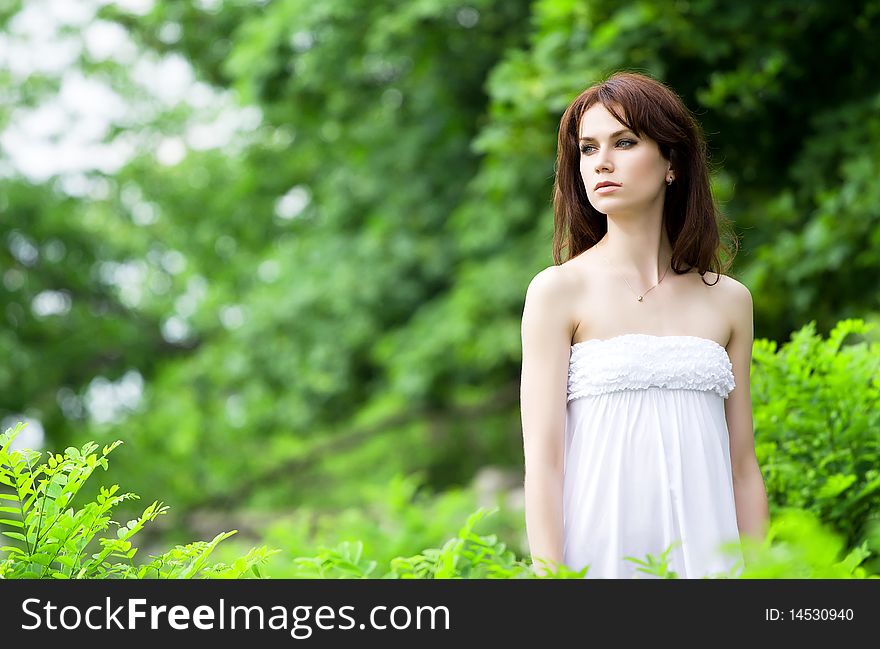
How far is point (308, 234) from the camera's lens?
1325 centimetres

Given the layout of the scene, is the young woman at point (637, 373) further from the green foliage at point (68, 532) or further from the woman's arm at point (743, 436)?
the green foliage at point (68, 532)

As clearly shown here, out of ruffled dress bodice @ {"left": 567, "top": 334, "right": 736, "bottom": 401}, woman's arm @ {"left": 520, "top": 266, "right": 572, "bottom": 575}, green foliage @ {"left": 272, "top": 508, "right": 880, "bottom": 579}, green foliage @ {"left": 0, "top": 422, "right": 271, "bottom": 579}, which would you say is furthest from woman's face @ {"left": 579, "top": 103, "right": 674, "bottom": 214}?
green foliage @ {"left": 0, "top": 422, "right": 271, "bottom": 579}

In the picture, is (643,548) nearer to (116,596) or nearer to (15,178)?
(116,596)

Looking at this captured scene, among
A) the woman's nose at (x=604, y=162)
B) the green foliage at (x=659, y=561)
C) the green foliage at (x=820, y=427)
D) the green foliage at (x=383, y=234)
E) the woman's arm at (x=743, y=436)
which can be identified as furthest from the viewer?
the green foliage at (x=383, y=234)

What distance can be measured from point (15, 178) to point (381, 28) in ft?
24.7

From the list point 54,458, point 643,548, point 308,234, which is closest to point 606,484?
point 643,548

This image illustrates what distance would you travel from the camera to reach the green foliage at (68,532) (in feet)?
7.44

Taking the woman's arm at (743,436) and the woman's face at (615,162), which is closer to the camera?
the woman's face at (615,162)

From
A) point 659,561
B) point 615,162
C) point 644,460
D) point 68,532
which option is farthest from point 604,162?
point 68,532

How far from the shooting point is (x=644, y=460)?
7.86 ft

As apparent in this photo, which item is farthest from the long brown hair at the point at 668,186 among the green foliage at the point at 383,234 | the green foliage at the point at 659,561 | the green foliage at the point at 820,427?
the green foliage at the point at 383,234

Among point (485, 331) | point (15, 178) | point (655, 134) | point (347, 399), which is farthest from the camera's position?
point (15, 178)

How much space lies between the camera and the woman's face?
249 cm

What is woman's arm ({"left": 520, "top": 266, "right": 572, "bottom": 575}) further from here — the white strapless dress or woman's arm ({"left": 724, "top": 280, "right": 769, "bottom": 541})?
woman's arm ({"left": 724, "top": 280, "right": 769, "bottom": 541})
